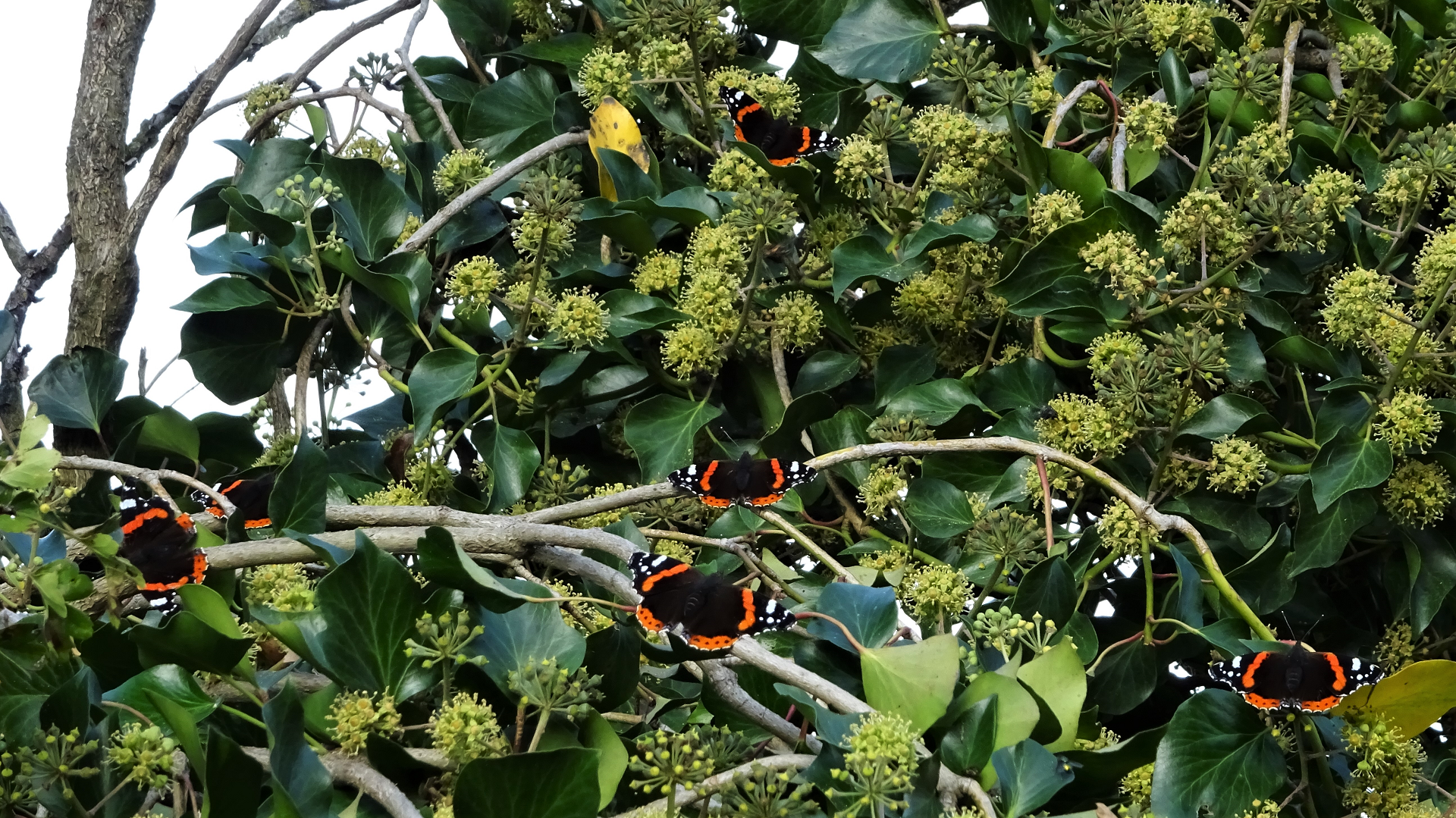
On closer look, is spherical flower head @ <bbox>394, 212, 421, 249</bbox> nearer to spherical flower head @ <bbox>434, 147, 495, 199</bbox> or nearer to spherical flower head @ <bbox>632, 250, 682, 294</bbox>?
spherical flower head @ <bbox>434, 147, 495, 199</bbox>

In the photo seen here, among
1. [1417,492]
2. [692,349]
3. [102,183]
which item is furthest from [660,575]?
[102,183]

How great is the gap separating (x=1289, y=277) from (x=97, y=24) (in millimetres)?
1098

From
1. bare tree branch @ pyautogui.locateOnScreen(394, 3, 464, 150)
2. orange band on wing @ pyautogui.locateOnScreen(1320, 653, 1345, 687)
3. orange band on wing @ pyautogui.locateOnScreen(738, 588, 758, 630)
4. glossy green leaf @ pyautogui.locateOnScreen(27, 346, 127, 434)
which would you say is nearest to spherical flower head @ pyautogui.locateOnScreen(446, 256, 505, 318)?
bare tree branch @ pyautogui.locateOnScreen(394, 3, 464, 150)

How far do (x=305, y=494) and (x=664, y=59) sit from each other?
1.74ft

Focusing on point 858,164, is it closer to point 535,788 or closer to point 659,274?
point 659,274

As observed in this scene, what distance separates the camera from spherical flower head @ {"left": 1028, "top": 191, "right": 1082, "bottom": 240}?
3.47 feet

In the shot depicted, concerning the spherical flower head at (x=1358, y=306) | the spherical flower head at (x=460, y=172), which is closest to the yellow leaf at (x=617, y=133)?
the spherical flower head at (x=460, y=172)

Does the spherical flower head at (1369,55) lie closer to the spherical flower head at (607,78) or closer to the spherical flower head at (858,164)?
the spherical flower head at (858,164)

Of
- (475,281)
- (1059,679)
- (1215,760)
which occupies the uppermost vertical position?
(475,281)

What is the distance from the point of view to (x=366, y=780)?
698mm

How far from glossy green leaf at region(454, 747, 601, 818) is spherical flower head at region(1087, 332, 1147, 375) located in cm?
54

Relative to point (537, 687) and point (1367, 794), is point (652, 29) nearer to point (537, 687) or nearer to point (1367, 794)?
point (537, 687)

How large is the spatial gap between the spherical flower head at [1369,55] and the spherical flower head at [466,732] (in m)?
0.91

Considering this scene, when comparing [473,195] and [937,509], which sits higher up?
[473,195]
